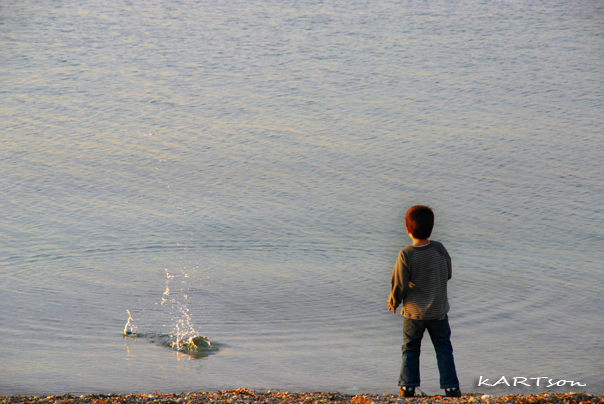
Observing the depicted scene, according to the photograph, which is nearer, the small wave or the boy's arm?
the boy's arm

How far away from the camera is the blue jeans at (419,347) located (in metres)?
5.22

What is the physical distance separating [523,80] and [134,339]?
2102 centimetres

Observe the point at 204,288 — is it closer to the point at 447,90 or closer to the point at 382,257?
the point at 382,257

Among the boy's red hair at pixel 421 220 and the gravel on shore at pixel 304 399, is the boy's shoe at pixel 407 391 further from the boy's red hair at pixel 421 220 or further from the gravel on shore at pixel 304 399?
the boy's red hair at pixel 421 220

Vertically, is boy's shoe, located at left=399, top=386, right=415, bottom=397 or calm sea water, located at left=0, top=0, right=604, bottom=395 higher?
calm sea water, located at left=0, top=0, right=604, bottom=395

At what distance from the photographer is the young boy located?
508cm

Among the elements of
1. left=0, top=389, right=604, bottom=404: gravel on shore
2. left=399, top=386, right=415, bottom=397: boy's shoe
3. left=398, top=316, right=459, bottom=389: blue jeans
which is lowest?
left=0, top=389, right=604, bottom=404: gravel on shore

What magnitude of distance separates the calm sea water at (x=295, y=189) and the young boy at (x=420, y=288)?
1536 millimetres

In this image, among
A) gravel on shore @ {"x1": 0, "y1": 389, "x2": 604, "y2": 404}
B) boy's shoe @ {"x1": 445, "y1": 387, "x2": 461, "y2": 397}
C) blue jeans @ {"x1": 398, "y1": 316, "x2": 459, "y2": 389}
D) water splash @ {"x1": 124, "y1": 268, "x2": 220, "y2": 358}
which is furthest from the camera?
water splash @ {"x1": 124, "y1": 268, "x2": 220, "y2": 358}

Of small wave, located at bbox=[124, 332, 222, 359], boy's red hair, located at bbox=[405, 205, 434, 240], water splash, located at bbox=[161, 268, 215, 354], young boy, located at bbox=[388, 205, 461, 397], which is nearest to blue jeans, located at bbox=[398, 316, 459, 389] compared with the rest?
young boy, located at bbox=[388, 205, 461, 397]

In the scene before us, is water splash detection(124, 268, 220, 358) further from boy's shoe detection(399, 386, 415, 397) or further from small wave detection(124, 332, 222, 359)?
boy's shoe detection(399, 386, 415, 397)

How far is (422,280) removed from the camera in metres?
5.11

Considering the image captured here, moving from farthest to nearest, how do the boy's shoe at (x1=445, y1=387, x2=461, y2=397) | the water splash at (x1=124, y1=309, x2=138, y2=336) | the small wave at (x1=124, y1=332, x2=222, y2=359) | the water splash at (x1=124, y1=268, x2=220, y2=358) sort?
the water splash at (x1=124, y1=309, x2=138, y2=336) → the water splash at (x1=124, y1=268, x2=220, y2=358) → the small wave at (x1=124, y1=332, x2=222, y2=359) → the boy's shoe at (x1=445, y1=387, x2=461, y2=397)

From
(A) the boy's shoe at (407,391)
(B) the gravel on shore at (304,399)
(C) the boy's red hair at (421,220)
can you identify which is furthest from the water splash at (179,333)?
(C) the boy's red hair at (421,220)
